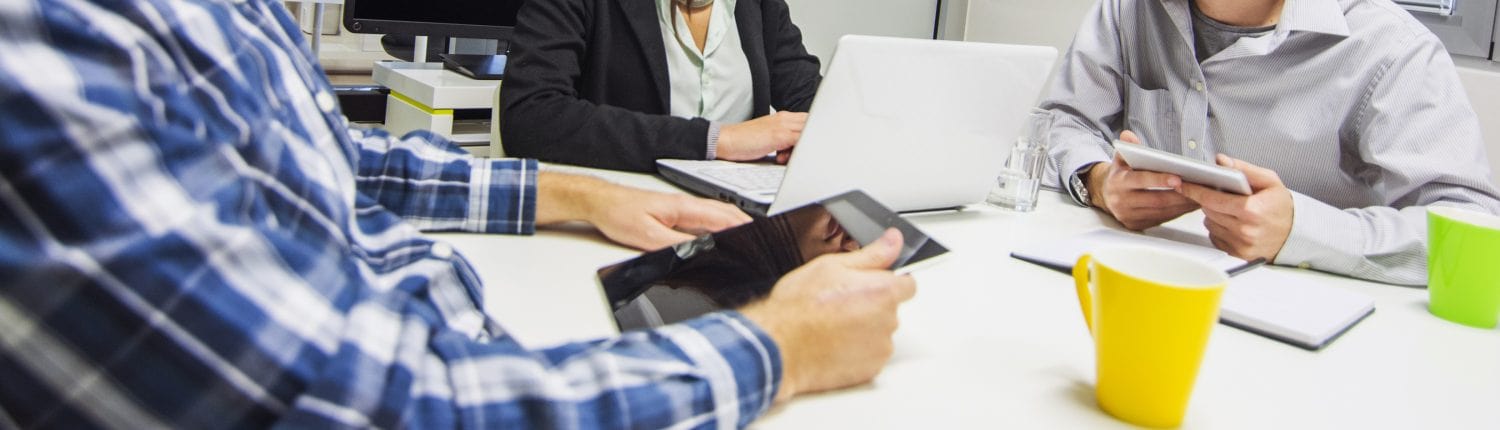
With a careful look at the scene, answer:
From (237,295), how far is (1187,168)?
37.5 inches

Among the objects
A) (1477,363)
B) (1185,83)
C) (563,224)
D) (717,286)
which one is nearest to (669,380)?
(717,286)

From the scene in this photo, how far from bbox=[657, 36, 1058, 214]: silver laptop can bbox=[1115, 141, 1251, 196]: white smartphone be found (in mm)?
124

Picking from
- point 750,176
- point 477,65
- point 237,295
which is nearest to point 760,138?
point 750,176

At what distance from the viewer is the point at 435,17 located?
2428mm

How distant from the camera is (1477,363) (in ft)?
3.00

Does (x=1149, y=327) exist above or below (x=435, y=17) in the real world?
above

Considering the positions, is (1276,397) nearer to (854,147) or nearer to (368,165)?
(854,147)

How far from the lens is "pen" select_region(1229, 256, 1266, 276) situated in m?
1.14

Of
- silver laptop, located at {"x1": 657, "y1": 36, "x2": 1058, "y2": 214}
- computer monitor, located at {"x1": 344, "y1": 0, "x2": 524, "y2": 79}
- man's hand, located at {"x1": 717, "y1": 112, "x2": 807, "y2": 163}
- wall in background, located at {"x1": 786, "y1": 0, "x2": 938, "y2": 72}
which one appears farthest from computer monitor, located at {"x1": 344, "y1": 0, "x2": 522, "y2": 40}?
silver laptop, located at {"x1": 657, "y1": 36, "x2": 1058, "y2": 214}

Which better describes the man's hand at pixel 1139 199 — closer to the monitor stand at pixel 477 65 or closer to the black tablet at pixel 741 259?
the black tablet at pixel 741 259

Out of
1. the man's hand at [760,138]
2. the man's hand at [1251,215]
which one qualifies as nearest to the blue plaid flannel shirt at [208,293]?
the man's hand at [1251,215]

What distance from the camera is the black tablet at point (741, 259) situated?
82cm

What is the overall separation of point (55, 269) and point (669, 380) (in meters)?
0.30

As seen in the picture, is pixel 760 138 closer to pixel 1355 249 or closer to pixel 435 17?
pixel 1355 249
